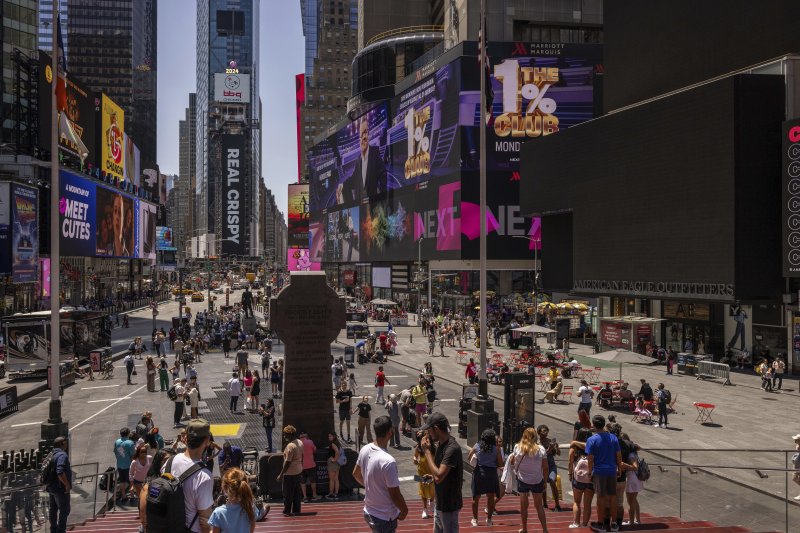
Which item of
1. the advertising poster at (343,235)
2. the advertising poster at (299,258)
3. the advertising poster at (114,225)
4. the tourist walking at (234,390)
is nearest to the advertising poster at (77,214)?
the advertising poster at (114,225)

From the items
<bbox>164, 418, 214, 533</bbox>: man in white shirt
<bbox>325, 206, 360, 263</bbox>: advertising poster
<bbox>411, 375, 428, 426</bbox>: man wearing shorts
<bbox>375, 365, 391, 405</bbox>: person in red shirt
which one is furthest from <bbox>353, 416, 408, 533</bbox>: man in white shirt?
<bbox>325, 206, 360, 263</bbox>: advertising poster

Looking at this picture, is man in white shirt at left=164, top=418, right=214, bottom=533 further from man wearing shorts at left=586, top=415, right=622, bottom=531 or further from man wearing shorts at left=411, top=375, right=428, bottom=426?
man wearing shorts at left=411, top=375, right=428, bottom=426

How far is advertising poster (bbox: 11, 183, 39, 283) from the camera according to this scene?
53.1m

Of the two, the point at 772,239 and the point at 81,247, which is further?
the point at 81,247

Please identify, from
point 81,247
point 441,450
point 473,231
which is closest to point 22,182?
point 81,247

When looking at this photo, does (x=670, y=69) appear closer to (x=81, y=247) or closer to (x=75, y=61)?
(x=81, y=247)

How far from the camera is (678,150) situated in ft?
119

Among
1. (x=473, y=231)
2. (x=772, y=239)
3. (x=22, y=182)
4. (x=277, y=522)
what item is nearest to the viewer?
(x=277, y=522)

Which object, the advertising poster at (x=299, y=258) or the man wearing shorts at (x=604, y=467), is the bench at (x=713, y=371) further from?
the advertising poster at (x=299, y=258)

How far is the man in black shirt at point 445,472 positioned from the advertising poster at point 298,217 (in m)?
142

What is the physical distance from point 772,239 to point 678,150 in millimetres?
6877

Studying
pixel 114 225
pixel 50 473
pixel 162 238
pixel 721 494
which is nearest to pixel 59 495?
pixel 50 473

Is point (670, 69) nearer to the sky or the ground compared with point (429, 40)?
nearer to the ground

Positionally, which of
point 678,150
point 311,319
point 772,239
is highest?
point 678,150
